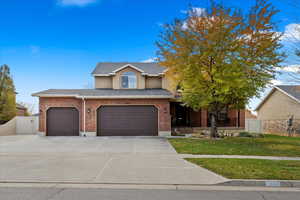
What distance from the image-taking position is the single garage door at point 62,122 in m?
18.8

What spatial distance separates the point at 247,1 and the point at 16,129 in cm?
2270

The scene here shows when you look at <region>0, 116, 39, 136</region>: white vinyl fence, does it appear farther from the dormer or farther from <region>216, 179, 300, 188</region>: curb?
→ <region>216, 179, 300, 188</region>: curb

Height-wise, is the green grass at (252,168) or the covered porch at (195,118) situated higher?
the covered porch at (195,118)

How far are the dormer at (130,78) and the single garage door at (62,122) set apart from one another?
4411 mm

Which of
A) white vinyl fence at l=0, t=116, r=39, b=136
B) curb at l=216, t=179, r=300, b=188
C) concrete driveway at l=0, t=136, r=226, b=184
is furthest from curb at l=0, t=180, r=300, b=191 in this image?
white vinyl fence at l=0, t=116, r=39, b=136

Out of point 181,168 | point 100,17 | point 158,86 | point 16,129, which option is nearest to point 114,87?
point 158,86

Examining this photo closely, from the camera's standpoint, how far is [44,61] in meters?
27.0

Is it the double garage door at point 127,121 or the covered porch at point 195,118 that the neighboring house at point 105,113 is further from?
the covered porch at point 195,118

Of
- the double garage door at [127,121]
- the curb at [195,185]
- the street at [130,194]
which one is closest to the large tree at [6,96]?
the double garage door at [127,121]

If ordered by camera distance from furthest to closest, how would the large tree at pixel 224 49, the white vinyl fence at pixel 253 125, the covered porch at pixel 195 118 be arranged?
the white vinyl fence at pixel 253 125 → the covered porch at pixel 195 118 → the large tree at pixel 224 49

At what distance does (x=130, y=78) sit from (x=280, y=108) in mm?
16843

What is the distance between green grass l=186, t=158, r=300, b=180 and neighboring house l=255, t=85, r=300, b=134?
50.3ft

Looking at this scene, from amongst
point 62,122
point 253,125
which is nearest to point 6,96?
point 62,122

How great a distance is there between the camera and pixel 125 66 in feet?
68.6
